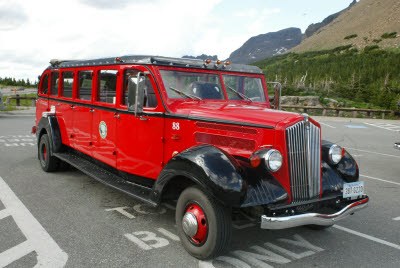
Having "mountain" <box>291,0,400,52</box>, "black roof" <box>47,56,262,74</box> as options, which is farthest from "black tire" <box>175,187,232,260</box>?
"mountain" <box>291,0,400,52</box>

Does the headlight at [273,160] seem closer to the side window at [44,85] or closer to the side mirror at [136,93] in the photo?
the side mirror at [136,93]

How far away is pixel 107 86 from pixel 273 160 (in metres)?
3.04

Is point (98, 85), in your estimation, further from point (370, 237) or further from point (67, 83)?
point (370, 237)

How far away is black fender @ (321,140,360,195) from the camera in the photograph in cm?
413

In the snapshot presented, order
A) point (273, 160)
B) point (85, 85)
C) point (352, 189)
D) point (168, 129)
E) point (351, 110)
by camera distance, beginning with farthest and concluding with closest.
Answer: point (351, 110)
point (85, 85)
point (168, 129)
point (352, 189)
point (273, 160)

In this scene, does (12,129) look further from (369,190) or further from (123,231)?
(369,190)

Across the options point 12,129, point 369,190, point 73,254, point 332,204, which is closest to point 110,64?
point 73,254

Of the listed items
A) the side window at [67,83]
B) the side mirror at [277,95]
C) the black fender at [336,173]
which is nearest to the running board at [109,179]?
the side window at [67,83]

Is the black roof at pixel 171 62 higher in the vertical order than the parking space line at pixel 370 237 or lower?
higher

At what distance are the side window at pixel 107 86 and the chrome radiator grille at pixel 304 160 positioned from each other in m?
2.73

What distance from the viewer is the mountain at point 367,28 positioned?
8806 cm

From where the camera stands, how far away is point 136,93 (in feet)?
14.6

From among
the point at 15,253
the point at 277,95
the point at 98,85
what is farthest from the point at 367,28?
the point at 15,253

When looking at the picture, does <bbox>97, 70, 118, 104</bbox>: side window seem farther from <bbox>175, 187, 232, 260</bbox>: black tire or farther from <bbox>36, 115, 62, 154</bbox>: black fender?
<bbox>175, 187, 232, 260</bbox>: black tire
